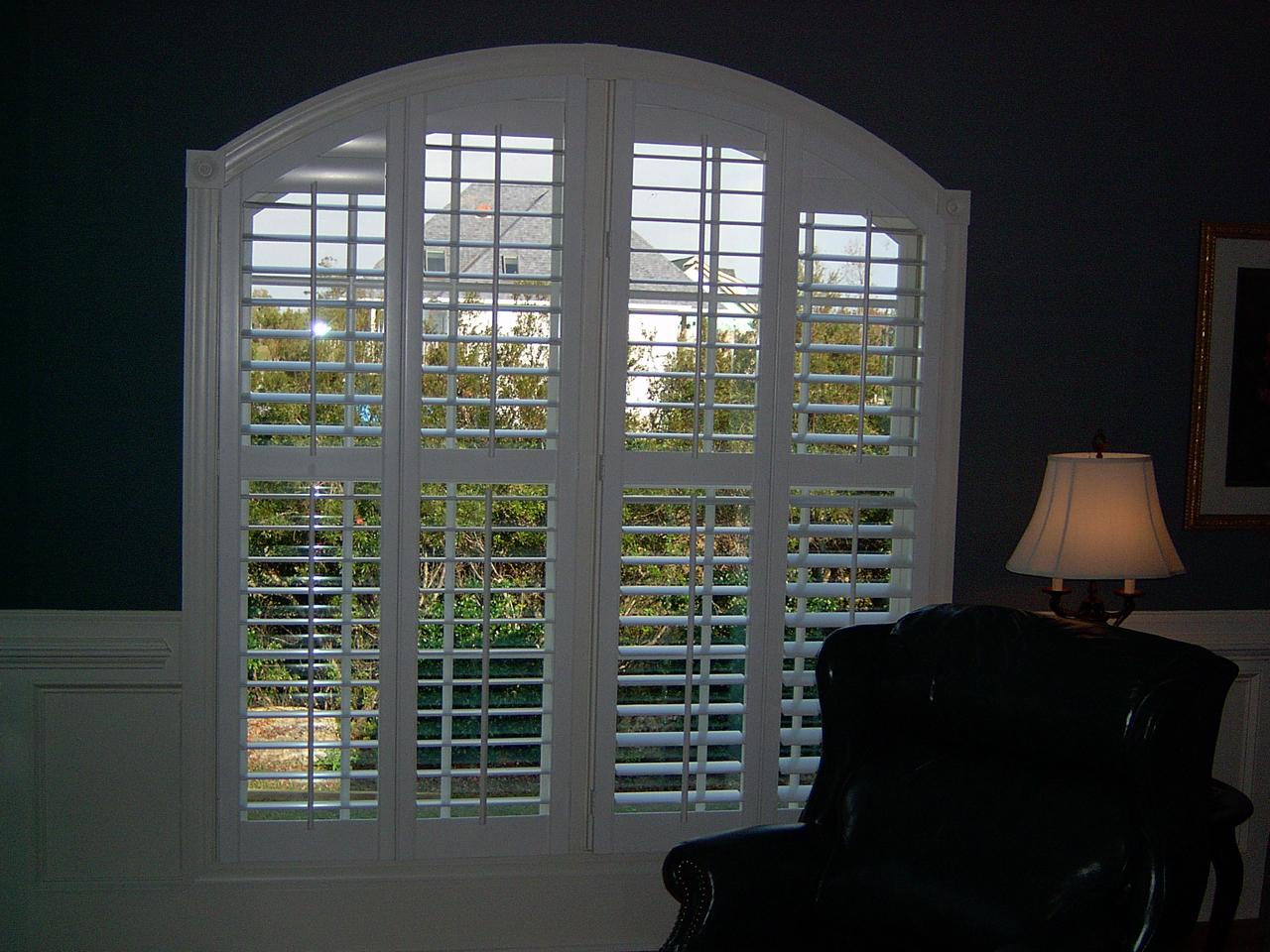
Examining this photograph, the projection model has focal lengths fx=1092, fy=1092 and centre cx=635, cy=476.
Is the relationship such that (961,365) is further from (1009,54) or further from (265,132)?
(265,132)

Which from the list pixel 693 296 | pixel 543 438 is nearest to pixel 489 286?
pixel 543 438

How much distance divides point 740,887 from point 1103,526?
3.94 ft

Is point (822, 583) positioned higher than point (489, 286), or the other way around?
point (489, 286)

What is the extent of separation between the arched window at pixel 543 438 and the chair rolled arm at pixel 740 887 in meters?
0.60

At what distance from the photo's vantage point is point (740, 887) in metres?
2.17

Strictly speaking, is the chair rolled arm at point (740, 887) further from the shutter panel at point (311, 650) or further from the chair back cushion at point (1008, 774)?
the shutter panel at point (311, 650)

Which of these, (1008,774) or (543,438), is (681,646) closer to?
(543,438)

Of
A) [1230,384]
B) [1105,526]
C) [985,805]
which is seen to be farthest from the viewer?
[1230,384]

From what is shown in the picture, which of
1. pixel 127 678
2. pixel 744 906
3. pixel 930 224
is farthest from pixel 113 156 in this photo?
pixel 744 906

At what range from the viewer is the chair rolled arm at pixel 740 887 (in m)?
2.12

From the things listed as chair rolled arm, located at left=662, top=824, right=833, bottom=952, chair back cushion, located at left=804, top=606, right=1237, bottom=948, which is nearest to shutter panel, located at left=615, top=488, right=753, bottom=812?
chair back cushion, located at left=804, top=606, right=1237, bottom=948

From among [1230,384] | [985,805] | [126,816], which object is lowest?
[126,816]

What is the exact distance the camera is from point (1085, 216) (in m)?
2.99

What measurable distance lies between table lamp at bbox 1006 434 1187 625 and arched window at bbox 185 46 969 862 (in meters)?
0.40
